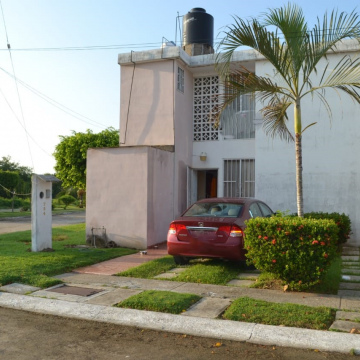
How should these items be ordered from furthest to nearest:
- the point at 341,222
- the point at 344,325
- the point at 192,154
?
the point at 192,154
the point at 341,222
the point at 344,325

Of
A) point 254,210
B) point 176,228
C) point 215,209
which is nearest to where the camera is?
point 176,228

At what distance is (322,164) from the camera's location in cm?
1183

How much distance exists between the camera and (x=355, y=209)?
11.6 meters

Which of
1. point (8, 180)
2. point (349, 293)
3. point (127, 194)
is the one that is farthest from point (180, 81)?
point (8, 180)

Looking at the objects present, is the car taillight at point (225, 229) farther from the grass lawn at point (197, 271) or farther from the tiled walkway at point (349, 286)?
the tiled walkway at point (349, 286)

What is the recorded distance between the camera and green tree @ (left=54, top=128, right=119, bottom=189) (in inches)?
993

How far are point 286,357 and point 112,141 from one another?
22711 mm

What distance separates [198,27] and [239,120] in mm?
4262

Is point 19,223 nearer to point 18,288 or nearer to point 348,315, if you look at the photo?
point 18,288

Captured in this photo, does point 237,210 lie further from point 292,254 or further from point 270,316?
point 270,316

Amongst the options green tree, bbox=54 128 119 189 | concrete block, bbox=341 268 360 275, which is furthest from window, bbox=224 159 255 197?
green tree, bbox=54 128 119 189

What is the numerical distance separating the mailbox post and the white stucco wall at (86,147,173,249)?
1.54m

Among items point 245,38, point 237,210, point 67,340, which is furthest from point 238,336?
point 245,38

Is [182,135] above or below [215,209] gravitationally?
above
